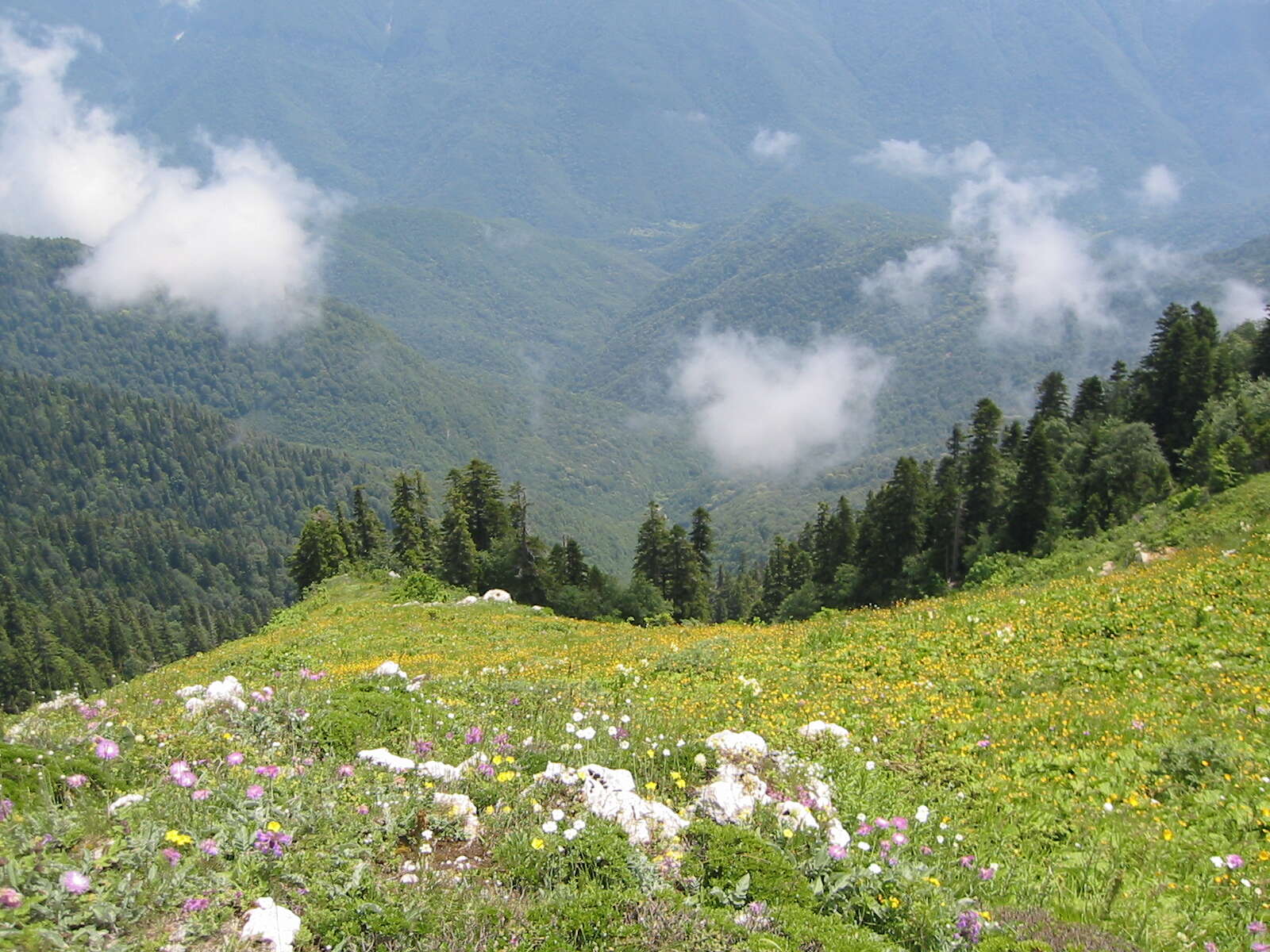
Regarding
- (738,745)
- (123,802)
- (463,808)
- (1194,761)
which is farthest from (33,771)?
(1194,761)

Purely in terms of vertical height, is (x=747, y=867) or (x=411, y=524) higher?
(x=411, y=524)

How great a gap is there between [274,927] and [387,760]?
8.58ft

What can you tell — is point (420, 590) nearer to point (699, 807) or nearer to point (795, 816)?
point (699, 807)

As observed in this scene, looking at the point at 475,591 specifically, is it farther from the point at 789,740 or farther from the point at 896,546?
the point at 789,740

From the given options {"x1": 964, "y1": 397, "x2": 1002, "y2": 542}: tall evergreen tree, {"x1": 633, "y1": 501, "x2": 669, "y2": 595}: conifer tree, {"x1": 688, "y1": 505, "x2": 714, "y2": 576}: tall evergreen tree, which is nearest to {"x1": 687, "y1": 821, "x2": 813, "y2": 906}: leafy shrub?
{"x1": 964, "y1": 397, "x2": 1002, "y2": 542}: tall evergreen tree

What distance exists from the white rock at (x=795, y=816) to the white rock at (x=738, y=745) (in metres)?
1.35

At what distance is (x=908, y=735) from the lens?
1116 cm

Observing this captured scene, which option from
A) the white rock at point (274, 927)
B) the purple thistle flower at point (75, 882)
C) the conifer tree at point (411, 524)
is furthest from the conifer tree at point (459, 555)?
the purple thistle flower at point (75, 882)

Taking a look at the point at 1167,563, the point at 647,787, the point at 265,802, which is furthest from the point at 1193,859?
the point at 1167,563

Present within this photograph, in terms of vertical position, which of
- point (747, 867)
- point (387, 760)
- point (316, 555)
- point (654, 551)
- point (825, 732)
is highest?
point (316, 555)

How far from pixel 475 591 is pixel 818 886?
5522 cm

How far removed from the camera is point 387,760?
8047 mm

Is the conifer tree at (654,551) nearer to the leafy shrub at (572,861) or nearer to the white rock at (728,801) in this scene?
the white rock at (728,801)

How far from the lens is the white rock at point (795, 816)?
24.5 ft
